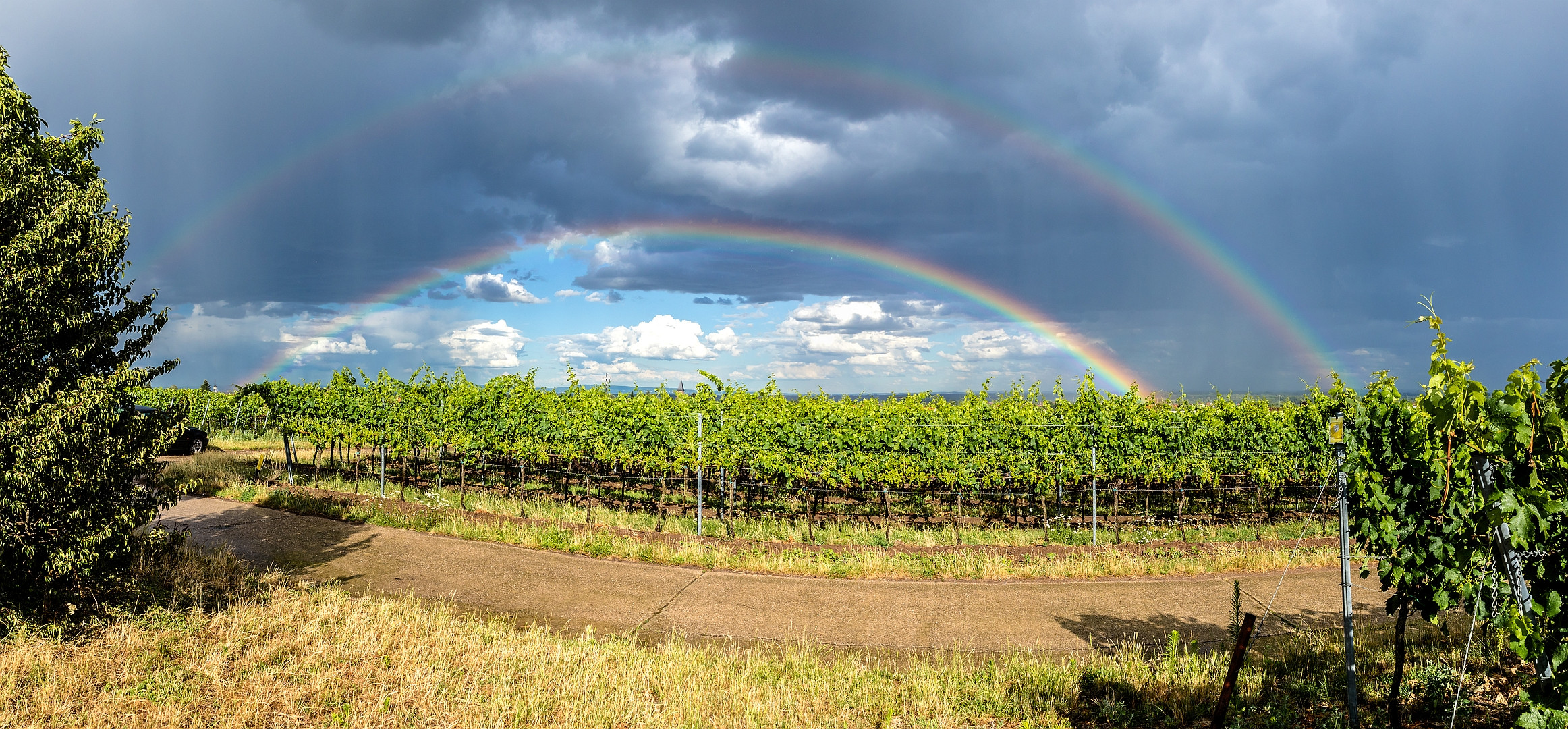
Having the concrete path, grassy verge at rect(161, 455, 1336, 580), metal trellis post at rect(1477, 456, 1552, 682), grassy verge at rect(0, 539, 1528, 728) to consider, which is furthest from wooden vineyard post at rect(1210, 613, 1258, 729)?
grassy verge at rect(161, 455, 1336, 580)

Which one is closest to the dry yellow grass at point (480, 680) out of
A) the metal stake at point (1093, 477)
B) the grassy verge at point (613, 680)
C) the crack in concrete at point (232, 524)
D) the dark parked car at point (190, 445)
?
the grassy verge at point (613, 680)

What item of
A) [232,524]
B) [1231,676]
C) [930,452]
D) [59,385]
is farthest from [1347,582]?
[232,524]

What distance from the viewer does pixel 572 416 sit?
15805 mm

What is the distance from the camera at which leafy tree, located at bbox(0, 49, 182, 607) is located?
5.24 metres

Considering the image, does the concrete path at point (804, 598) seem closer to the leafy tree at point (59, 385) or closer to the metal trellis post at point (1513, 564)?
the leafy tree at point (59, 385)

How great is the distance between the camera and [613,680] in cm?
534

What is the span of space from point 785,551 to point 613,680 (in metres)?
5.03

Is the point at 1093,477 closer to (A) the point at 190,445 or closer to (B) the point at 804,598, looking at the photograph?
(B) the point at 804,598

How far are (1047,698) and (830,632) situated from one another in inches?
94.3

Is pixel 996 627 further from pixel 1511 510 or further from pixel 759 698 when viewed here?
pixel 1511 510

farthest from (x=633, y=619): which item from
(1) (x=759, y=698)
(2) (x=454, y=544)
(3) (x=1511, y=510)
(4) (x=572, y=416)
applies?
(4) (x=572, y=416)

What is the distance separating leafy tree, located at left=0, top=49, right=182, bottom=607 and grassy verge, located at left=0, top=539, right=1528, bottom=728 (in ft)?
2.44

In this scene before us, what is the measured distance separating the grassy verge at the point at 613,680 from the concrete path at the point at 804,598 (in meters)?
0.73

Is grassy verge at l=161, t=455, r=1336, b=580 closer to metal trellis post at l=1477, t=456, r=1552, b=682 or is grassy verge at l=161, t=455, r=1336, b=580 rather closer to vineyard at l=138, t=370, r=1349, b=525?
vineyard at l=138, t=370, r=1349, b=525
